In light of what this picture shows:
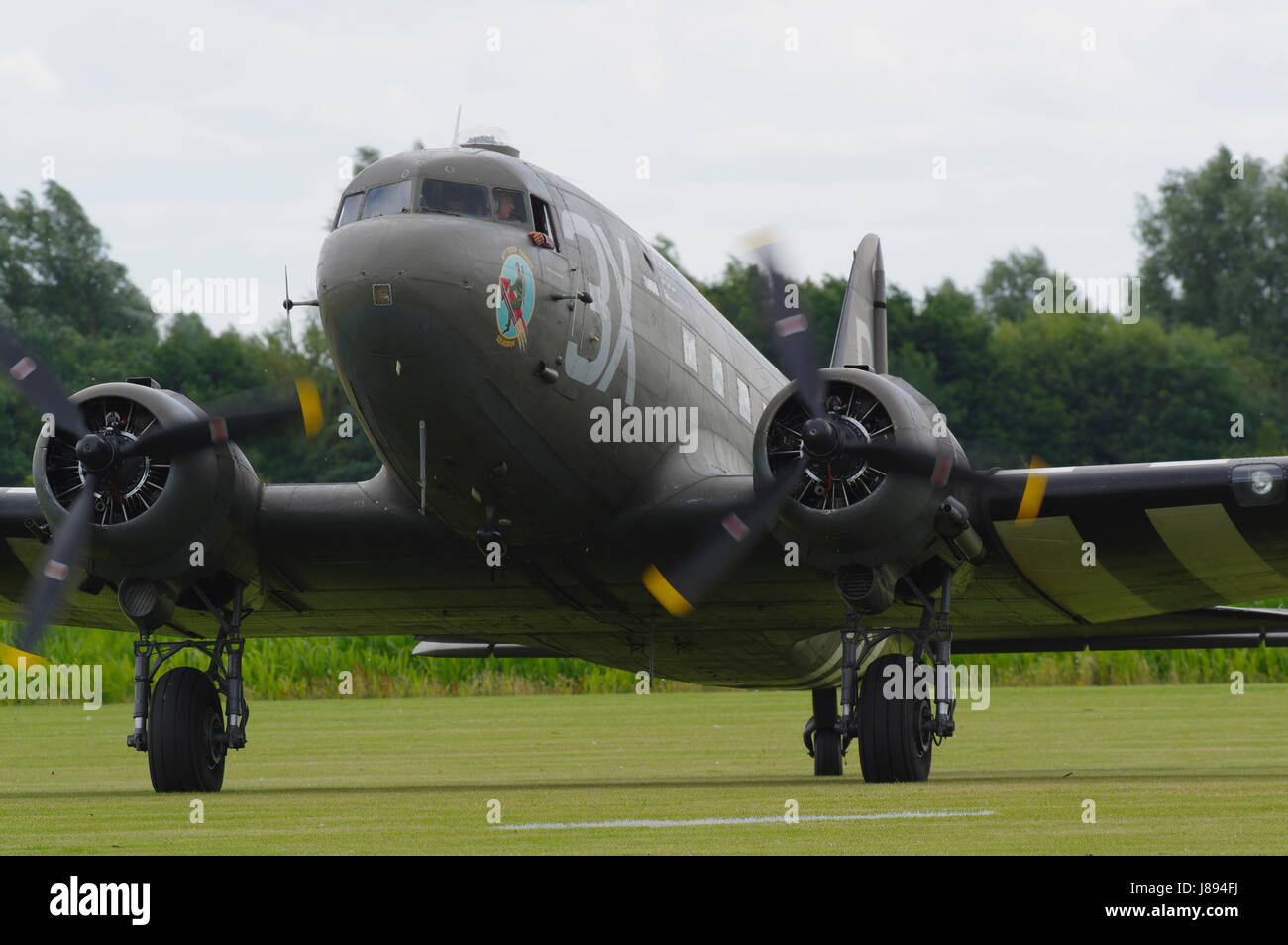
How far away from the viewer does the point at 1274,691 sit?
134ft

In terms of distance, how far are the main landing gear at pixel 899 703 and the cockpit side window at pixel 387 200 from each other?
527cm

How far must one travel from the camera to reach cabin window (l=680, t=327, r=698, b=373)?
19.7 metres

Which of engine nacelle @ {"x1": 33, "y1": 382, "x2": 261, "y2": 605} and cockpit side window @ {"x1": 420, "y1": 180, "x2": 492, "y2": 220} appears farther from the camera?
engine nacelle @ {"x1": 33, "y1": 382, "x2": 261, "y2": 605}

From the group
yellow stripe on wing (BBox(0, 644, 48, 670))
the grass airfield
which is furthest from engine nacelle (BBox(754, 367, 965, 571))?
yellow stripe on wing (BBox(0, 644, 48, 670))

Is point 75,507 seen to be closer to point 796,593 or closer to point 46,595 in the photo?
point 46,595

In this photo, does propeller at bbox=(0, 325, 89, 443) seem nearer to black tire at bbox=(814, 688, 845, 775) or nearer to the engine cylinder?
the engine cylinder

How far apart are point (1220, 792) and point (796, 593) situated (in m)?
4.66

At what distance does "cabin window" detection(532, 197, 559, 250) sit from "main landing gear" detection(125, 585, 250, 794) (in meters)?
5.07

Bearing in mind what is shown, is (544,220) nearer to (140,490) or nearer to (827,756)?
(140,490)

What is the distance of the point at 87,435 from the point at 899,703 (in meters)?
7.44

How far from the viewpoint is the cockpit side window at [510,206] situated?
1641 centimetres

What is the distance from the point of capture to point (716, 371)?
20.8 metres

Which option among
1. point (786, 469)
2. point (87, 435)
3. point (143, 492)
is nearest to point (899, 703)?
point (786, 469)

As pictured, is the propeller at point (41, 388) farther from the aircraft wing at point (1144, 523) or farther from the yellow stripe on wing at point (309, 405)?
the aircraft wing at point (1144, 523)
